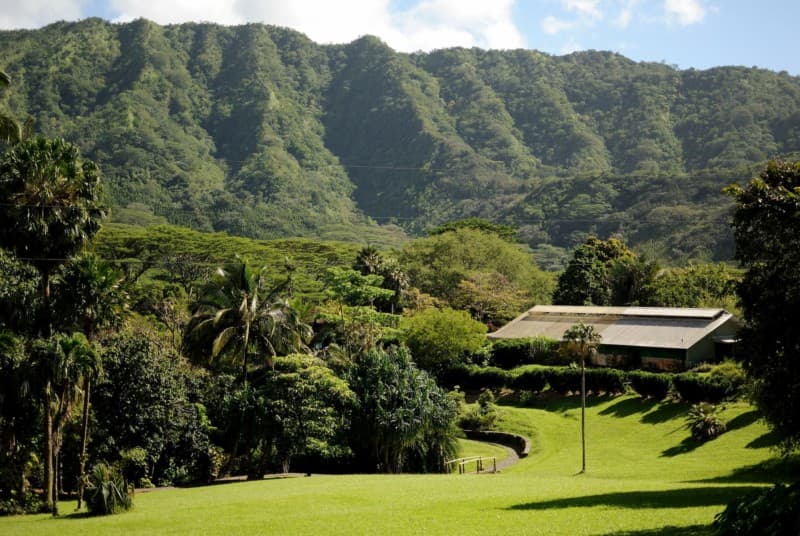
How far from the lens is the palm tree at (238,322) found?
38812mm

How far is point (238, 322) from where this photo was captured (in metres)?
39.0

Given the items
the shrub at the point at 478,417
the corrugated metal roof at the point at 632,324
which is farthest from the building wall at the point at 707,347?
the shrub at the point at 478,417

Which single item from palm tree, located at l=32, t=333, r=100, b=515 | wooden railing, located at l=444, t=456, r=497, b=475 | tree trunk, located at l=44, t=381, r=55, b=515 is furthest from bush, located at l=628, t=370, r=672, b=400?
tree trunk, located at l=44, t=381, r=55, b=515

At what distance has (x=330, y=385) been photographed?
119ft

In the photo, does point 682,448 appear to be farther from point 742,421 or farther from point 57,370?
point 57,370

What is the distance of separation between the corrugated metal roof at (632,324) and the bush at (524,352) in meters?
1.65

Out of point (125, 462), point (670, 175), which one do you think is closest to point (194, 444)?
point (125, 462)

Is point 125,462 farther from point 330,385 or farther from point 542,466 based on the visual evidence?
point 542,466

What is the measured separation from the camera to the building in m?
49.7

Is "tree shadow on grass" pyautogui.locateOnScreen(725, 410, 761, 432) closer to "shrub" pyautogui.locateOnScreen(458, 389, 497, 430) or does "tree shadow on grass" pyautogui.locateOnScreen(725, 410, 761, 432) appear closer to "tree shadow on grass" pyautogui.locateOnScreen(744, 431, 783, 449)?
"tree shadow on grass" pyautogui.locateOnScreen(744, 431, 783, 449)

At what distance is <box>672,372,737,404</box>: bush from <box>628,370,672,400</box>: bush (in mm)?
741

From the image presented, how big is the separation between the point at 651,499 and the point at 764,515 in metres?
7.45

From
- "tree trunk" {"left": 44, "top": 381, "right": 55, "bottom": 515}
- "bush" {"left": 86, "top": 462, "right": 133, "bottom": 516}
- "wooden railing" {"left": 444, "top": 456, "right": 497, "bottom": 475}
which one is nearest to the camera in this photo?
"bush" {"left": 86, "top": 462, "right": 133, "bottom": 516}

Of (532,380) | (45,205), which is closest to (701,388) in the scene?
(532,380)
